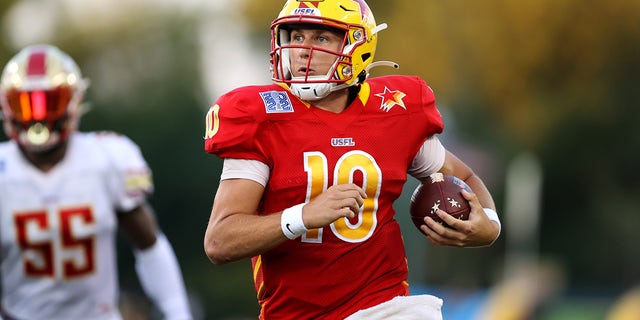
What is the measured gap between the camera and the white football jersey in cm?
734

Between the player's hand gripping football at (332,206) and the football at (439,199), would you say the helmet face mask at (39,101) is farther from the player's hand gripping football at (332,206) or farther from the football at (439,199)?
the player's hand gripping football at (332,206)

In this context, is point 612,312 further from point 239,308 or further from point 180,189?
point 180,189

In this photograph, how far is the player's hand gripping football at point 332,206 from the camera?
5.39 m

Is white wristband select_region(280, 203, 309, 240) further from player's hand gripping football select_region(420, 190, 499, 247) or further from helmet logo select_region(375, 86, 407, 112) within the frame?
helmet logo select_region(375, 86, 407, 112)

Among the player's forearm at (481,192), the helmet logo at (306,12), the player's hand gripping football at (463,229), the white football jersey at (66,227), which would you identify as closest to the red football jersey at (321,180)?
the player's hand gripping football at (463,229)

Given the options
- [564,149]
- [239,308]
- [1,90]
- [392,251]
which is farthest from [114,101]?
[392,251]

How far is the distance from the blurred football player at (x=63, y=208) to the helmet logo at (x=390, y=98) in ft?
6.38

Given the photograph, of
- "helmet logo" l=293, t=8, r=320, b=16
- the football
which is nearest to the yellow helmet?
"helmet logo" l=293, t=8, r=320, b=16

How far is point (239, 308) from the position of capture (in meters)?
24.5

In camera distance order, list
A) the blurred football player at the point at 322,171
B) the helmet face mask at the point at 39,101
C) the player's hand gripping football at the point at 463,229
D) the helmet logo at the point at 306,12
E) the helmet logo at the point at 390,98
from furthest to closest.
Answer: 1. the helmet face mask at the point at 39,101
2. the helmet logo at the point at 390,98
3. the helmet logo at the point at 306,12
4. the player's hand gripping football at the point at 463,229
5. the blurred football player at the point at 322,171

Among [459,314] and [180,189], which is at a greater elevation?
[459,314]

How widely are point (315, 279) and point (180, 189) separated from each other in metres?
20.4

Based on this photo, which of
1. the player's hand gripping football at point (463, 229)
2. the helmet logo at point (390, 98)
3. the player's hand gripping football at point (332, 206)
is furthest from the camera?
the helmet logo at point (390, 98)

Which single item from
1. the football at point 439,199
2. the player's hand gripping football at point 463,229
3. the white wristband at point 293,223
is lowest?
the player's hand gripping football at point 463,229
